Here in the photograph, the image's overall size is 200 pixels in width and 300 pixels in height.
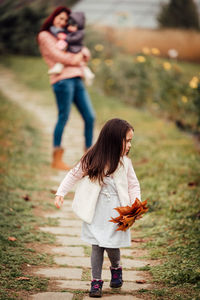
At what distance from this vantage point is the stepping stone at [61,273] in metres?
2.96

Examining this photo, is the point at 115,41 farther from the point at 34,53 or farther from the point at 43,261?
the point at 43,261

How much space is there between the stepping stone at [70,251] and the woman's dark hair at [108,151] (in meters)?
0.88

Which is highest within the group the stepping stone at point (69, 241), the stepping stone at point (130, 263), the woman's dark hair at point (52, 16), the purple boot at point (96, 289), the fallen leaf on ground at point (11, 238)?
the woman's dark hair at point (52, 16)

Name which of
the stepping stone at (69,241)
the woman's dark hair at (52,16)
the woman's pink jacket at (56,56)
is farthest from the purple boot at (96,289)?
the woman's dark hair at (52,16)

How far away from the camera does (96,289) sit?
2.63 m

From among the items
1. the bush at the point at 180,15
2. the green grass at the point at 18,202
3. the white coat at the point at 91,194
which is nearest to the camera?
the white coat at the point at 91,194

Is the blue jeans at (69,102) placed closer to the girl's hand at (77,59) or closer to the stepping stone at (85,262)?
the girl's hand at (77,59)

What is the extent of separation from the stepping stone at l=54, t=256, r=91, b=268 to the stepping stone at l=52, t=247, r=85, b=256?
3.0 inches

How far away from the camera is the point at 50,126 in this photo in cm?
809

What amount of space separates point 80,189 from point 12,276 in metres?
0.70

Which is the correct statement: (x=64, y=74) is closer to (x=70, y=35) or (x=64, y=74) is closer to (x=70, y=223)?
(x=70, y=35)

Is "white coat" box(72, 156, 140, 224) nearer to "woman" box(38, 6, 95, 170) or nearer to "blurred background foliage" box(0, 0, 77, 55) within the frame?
"woman" box(38, 6, 95, 170)

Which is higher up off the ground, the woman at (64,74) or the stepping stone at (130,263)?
the woman at (64,74)

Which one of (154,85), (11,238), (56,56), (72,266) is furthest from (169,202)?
(154,85)
